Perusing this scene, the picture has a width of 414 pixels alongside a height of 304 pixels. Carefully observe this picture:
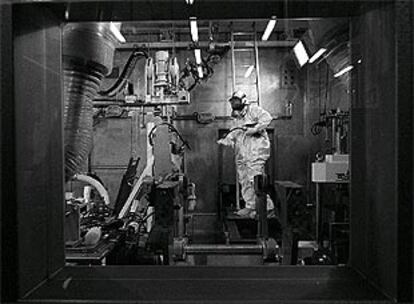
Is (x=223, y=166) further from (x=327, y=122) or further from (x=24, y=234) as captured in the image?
(x=24, y=234)

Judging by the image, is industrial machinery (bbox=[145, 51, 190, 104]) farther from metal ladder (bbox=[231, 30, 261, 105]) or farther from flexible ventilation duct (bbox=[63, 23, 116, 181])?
flexible ventilation duct (bbox=[63, 23, 116, 181])

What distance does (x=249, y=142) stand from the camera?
4359mm

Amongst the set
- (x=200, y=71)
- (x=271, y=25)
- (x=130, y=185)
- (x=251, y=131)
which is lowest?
(x=130, y=185)

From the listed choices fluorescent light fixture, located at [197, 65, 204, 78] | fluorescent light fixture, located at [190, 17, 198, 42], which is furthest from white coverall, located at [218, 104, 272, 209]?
fluorescent light fixture, located at [190, 17, 198, 42]

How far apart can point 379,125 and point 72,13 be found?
51 cm

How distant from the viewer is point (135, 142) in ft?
13.8

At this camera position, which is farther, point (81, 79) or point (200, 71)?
point (200, 71)

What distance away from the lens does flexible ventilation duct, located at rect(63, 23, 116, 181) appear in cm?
110

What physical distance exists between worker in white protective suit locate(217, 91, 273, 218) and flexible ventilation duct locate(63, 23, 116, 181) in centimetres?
298

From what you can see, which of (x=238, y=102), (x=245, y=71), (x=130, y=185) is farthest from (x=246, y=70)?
(x=130, y=185)

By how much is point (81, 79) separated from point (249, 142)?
3261 mm

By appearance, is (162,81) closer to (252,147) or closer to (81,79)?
(252,147)

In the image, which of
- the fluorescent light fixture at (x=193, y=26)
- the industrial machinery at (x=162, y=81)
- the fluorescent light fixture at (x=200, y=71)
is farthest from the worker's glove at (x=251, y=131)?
the industrial machinery at (x=162, y=81)

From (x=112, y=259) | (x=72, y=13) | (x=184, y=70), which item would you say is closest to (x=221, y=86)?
(x=184, y=70)
